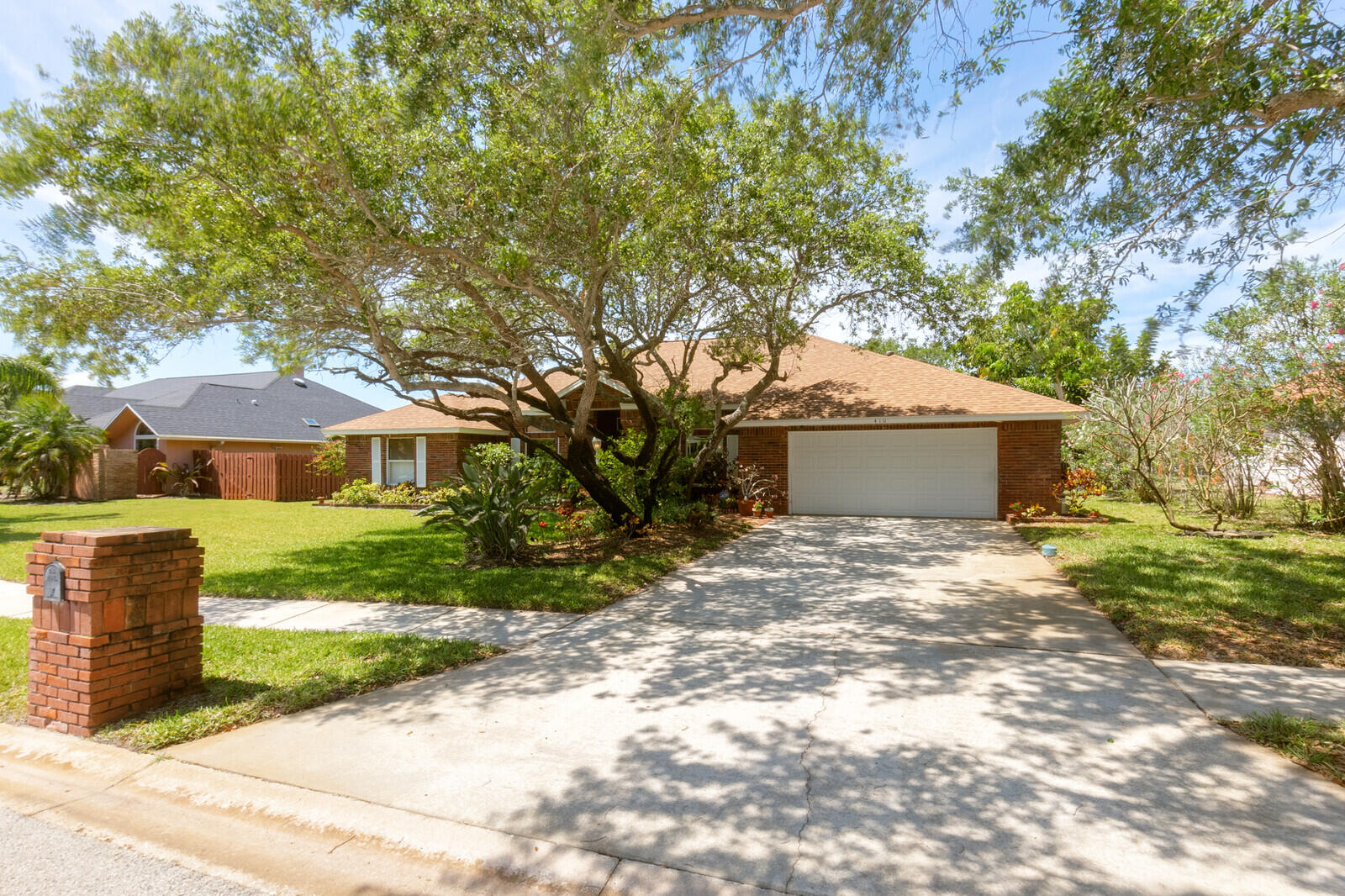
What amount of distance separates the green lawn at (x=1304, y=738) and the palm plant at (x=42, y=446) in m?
28.8

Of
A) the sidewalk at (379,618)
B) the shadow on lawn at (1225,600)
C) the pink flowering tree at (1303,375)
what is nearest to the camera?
the shadow on lawn at (1225,600)

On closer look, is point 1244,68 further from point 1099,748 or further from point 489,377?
point 489,377

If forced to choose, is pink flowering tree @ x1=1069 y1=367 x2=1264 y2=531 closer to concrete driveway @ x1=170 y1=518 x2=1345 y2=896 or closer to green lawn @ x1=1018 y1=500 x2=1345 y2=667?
green lawn @ x1=1018 y1=500 x2=1345 y2=667

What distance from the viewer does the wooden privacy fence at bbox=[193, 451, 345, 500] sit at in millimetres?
23422

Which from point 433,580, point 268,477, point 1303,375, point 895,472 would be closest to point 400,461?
point 268,477

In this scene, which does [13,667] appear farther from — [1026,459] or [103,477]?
[103,477]

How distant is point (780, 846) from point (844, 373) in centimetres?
1759

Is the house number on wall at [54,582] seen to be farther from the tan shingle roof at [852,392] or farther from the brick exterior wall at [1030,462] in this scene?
the brick exterior wall at [1030,462]

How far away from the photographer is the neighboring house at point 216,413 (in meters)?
25.8

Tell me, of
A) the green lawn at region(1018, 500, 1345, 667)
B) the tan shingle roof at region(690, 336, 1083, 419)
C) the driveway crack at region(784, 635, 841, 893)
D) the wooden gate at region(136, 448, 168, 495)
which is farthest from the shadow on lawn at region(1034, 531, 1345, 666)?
the wooden gate at region(136, 448, 168, 495)

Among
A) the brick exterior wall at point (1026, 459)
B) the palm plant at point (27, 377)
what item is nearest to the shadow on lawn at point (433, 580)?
the brick exterior wall at point (1026, 459)

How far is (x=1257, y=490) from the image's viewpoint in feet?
45.7

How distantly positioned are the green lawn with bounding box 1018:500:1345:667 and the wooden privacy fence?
22.0 meters

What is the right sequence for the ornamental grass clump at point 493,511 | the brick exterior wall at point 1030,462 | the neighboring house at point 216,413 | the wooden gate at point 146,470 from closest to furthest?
1. the ornamental grass clump at point 493,511
2. the brick exterior wall at point 1030,462
3. the wooden gate at point 146,470
4. the neighboring house at point 216,413
